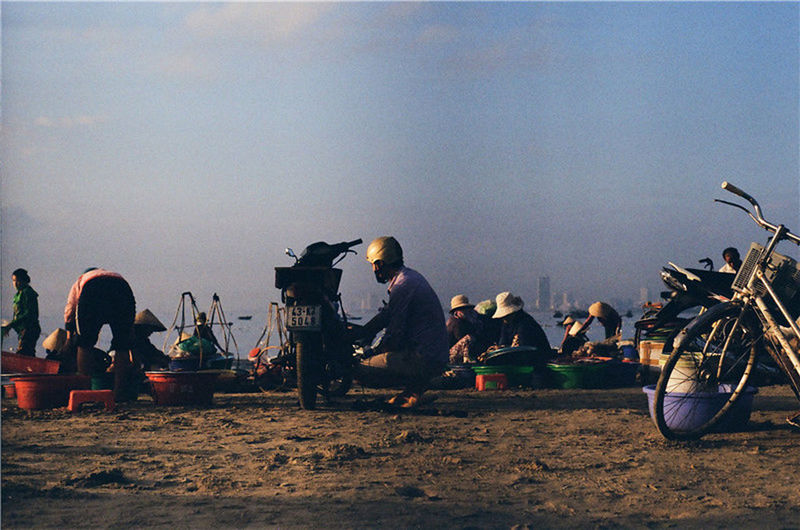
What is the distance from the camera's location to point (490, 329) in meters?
11.2

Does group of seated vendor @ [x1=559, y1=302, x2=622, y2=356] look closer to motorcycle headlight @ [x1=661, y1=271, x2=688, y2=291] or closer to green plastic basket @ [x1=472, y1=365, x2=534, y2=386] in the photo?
green plastic basket @ [x1=472, y1=365, x2=534, y2=386]

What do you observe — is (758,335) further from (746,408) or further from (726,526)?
(726,526)

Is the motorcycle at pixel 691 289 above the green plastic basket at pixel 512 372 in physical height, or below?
above

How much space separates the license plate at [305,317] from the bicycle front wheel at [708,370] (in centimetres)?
311

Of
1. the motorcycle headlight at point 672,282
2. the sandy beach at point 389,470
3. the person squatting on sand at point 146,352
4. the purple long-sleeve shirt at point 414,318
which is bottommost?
the sandy beach at point 389,470

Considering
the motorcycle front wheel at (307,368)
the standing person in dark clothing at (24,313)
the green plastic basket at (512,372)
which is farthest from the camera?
the standing person in dark clothing at (24,313)

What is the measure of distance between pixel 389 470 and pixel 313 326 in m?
2.80

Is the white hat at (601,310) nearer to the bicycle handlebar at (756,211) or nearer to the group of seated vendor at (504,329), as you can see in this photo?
the group of seated vendor at (504,329)

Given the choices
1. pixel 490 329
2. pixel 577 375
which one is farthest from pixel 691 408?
pixel 490 329

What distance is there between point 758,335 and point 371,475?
2950 mm

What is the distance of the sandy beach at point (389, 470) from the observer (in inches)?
146

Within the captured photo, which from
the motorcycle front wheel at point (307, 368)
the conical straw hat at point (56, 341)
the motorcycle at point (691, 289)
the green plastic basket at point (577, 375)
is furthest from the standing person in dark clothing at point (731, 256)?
the conical straw hat at point (56, 341)

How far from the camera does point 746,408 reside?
602cm

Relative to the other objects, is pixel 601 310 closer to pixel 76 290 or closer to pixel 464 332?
pixel 464 332
